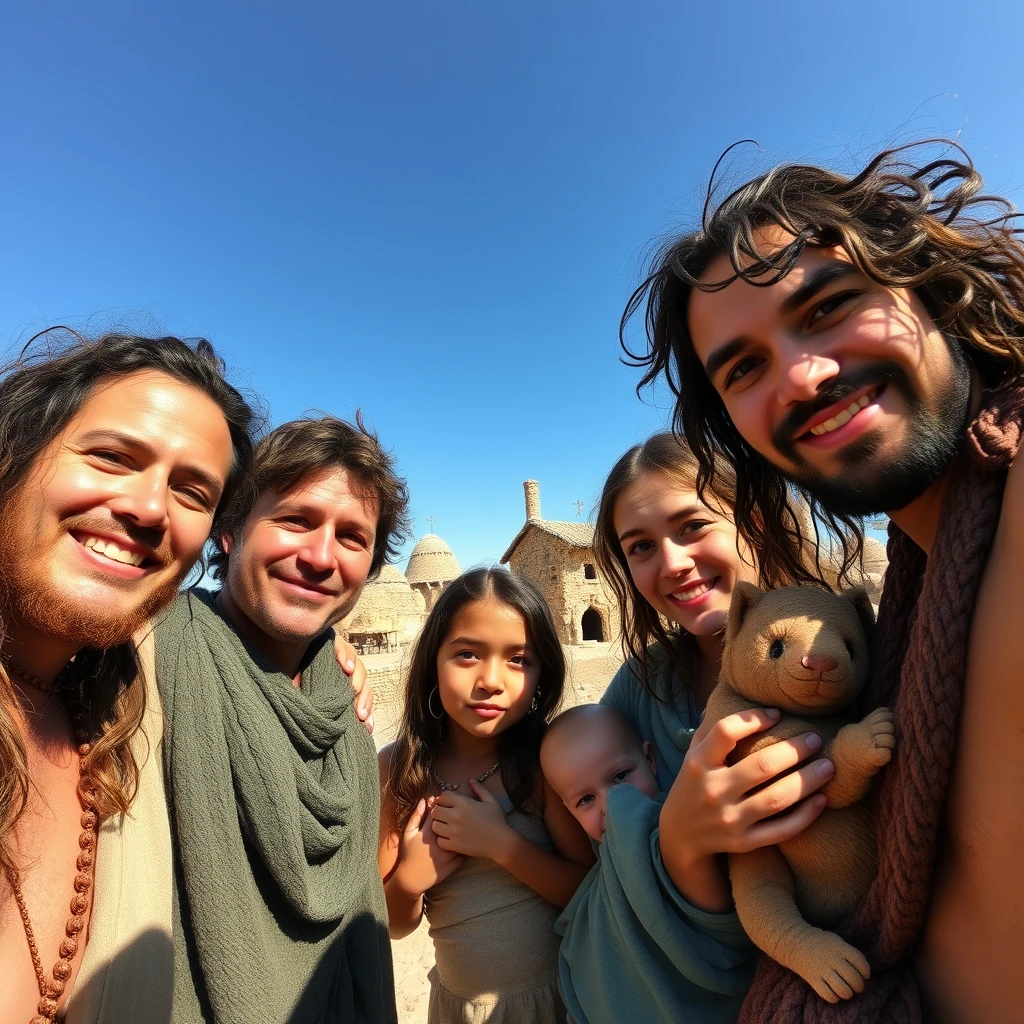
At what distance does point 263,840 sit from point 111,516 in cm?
121

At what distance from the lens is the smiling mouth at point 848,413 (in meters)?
1.24

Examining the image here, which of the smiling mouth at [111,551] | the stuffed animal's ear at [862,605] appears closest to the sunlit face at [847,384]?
the stuffed animal's ear at [862,605]

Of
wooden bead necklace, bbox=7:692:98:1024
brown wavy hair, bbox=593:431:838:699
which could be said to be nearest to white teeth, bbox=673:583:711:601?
brown wavy hair, bbox=593:431:838:699

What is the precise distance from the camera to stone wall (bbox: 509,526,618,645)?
1789 cm

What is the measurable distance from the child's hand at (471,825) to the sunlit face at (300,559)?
3.07ft

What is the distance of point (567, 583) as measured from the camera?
1794 centimetres

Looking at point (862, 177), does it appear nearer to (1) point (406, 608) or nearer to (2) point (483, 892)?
(2) point (483, 892)

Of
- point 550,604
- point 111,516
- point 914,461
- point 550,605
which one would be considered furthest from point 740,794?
point 550,604

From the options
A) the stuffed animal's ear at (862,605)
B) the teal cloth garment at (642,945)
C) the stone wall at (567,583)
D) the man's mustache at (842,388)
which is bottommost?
the teal cloth garment at (642,945)

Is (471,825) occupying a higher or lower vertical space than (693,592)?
lower

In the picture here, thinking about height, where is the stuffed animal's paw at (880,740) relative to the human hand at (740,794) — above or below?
above

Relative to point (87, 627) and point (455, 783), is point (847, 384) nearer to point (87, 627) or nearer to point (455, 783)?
point (87, 627)

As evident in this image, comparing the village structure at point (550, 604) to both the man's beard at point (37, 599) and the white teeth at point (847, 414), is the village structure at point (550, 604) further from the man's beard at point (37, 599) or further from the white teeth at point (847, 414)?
the white teeth at point (847, 414)

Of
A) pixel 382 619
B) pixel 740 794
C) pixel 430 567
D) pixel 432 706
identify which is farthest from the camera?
pixel 430 567
